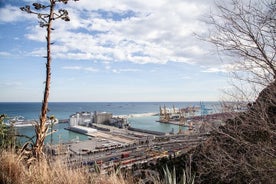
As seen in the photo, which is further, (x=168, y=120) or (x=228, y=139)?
(x=168, y=120)

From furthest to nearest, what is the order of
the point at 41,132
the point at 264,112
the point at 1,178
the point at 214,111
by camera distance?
the point at 214,111 → the point at 264,112 → the point at 41,132 → the point at 1,178

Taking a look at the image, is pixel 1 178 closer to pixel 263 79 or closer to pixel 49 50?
pixel 49 50

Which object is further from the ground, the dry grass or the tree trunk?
the tree trunk

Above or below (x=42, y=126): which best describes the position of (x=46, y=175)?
below

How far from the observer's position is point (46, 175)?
2793 mm

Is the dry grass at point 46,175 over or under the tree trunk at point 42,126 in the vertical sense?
under

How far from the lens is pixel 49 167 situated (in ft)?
10.4

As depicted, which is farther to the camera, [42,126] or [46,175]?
[42,126]

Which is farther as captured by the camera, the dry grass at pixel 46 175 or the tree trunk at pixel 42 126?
the tree trunk at pixel 42 126

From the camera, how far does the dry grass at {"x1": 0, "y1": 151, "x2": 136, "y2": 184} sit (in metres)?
2.74

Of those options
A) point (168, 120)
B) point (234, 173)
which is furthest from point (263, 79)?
point (168, 120)

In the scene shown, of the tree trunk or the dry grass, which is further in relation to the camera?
the tree trunk

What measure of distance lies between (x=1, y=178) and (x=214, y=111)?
328cm

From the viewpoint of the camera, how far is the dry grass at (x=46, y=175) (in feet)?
8.99
